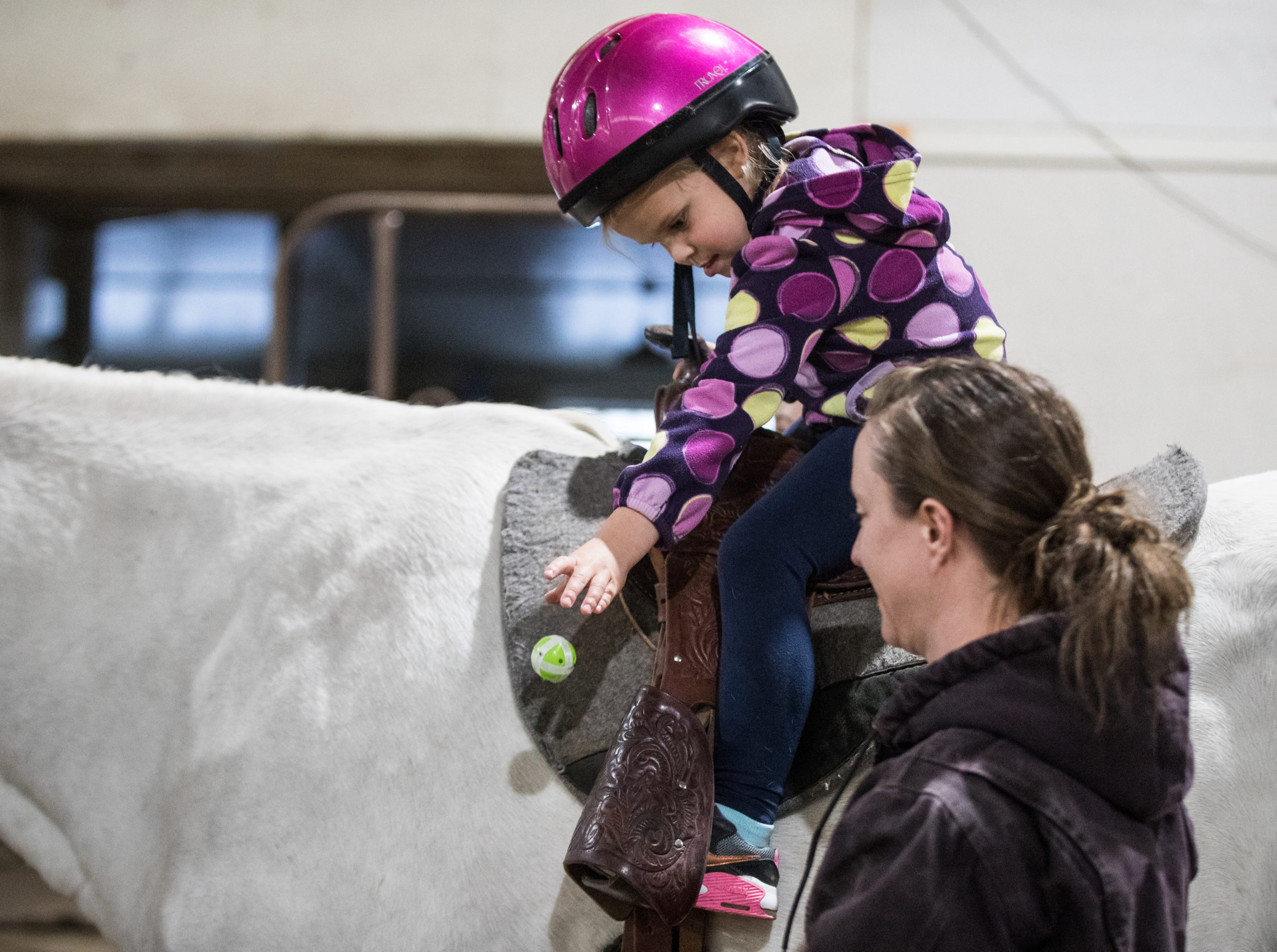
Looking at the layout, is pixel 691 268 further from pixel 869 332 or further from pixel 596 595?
pixel 596 595

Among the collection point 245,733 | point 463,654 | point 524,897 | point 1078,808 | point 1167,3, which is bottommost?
point 524,897

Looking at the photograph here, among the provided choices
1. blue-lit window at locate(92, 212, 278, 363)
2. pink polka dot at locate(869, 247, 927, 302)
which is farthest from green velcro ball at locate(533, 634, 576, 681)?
blue-lit window at locate(92, 212, 278, 363)

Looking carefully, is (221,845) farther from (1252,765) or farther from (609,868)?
(1252,765)

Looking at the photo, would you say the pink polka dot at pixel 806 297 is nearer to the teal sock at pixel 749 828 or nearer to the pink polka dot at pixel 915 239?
the pink polka dot at pixel 915 239

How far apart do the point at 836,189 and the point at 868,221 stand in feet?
0.17

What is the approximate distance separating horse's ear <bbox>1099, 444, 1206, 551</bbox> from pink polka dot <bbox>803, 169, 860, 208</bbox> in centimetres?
43

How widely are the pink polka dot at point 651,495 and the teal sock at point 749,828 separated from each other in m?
0.32

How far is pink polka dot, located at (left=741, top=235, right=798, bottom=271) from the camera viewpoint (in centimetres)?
108

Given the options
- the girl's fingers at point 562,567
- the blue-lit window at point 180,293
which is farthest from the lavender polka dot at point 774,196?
the blue-lit window at point 180,293

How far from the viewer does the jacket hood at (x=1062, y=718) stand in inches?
24.6

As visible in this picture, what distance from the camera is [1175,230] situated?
3.35 meters

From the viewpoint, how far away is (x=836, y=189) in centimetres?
108

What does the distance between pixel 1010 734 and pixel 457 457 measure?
2.78 ft

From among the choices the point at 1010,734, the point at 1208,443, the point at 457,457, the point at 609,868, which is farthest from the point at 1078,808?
the point at 1208,443
